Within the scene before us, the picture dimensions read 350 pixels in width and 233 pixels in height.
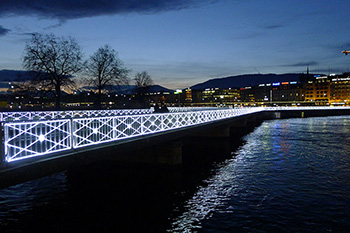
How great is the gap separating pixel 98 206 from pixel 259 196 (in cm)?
779

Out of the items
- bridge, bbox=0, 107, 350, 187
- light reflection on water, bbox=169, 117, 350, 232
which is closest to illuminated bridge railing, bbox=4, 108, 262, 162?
bridge, bbox=0, 107, 350, 187

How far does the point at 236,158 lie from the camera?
27.1 metres

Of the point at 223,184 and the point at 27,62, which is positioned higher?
the point at 27,62

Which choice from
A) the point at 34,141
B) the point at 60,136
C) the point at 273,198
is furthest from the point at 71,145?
the point at 273,198

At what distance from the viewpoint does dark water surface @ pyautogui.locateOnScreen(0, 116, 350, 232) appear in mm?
12148

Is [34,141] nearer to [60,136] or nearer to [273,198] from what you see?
[60,136]

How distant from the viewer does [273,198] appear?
1506 cm

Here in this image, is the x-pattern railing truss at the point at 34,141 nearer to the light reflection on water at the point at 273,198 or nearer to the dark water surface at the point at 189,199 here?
the dark water surface at the point at 189,199

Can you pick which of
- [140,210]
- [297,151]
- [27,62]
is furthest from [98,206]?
[27,62]

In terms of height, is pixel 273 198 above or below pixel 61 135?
below

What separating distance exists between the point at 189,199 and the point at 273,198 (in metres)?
4.05

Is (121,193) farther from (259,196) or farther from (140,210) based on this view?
(259,196)

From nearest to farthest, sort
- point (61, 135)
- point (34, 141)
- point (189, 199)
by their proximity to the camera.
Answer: point (34, 141) → point (189, 199) → point (61, 135)

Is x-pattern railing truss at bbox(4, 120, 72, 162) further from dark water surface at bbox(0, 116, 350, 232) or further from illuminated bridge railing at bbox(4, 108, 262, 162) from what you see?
dark water surface at bbox(0, 116, 350, 232)
